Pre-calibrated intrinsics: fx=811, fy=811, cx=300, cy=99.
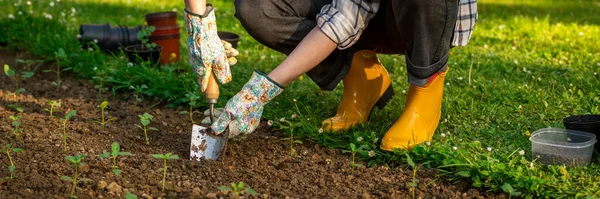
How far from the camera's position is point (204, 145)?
9.16ft

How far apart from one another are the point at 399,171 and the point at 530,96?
969 mm

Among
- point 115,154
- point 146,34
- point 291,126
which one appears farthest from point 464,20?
point 146,34

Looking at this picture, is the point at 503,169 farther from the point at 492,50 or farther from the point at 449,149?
the point at 492,50

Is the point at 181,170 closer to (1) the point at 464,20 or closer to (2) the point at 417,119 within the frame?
(2) the point at 417,119

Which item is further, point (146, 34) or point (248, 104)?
point (146, 34)

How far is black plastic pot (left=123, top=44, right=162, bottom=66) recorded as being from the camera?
157 inches

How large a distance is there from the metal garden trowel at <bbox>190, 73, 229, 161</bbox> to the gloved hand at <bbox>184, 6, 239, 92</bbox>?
39mm

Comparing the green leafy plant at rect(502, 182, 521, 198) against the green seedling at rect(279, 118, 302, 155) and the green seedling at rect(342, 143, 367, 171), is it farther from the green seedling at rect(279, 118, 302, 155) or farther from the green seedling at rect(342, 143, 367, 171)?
the green seedling at rect(279, 118, 302, 155)

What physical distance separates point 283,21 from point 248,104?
40cm

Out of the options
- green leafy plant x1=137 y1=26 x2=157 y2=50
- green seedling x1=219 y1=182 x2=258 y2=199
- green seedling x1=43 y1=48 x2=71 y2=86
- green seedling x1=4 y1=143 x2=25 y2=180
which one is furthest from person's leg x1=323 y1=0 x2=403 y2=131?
green seedling x1=43 y1=48 x2=71 y2=86

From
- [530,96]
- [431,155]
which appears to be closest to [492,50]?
[530,96]

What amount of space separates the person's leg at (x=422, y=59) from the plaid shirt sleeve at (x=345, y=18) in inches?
3.7

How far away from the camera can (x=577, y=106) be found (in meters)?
3.27

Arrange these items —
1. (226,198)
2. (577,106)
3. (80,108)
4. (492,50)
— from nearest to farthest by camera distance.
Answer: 1. (226,198)
2. (577,106)
3. (80,108)
4. (492,50)
